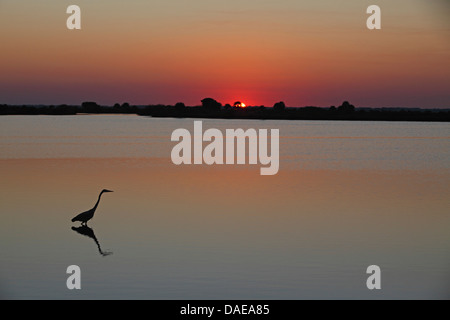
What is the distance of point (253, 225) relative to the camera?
1538 centimetres

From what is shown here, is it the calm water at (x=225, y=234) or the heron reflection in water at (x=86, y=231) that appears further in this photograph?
the heron reflection in water at (x=86, y=231)

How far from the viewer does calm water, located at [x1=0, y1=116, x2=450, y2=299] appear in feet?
34.3

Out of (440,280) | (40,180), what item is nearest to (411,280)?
(440,280)

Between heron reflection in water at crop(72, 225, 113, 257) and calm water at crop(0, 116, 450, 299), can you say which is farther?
heron reflection in water at crop(72, 225, 113, 257)

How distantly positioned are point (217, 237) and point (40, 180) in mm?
11388

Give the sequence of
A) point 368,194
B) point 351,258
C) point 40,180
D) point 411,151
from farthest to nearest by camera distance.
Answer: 1. point 411,151
2. point 40,180
3. point 368,194
4. point 351,258

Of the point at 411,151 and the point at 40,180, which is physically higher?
the point at 411,151

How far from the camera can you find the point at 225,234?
46.9 feet

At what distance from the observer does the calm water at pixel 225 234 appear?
10461 millimetres
